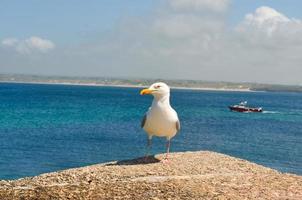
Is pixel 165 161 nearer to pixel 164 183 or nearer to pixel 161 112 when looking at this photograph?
pixel 161 112

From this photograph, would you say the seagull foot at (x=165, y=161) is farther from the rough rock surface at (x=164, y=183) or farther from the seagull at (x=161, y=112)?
the seagull at (x=161, y=112)

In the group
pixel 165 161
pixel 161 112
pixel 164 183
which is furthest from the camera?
pixel 165 161

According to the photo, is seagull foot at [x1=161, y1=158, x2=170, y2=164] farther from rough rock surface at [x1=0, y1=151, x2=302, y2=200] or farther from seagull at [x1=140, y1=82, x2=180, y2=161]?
seagull at [x1=140, y1=82, x2=180, y2=161]

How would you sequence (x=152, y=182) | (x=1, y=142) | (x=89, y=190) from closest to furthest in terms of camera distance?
(x=89, y=190), (x=152, y=182), (x=1, y=142)

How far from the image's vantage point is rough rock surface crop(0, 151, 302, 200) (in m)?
12.0

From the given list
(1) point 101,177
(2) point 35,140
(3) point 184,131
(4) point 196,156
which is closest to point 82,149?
(2) point 35,140

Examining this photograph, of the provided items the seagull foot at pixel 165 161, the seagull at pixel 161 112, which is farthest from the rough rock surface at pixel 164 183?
the seagull at pixel 161 112

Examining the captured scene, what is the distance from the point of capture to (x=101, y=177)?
13891 mm

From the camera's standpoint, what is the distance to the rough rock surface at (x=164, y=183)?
12031 mm

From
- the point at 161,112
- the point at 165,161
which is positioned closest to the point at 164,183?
the point at 165,161

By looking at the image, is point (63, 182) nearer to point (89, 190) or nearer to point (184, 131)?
point (89, 190)

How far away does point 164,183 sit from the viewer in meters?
13.0

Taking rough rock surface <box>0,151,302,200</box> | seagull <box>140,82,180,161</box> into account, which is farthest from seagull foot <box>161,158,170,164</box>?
seagull <box>140,82,180,161</box>

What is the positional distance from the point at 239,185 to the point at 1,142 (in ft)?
123
